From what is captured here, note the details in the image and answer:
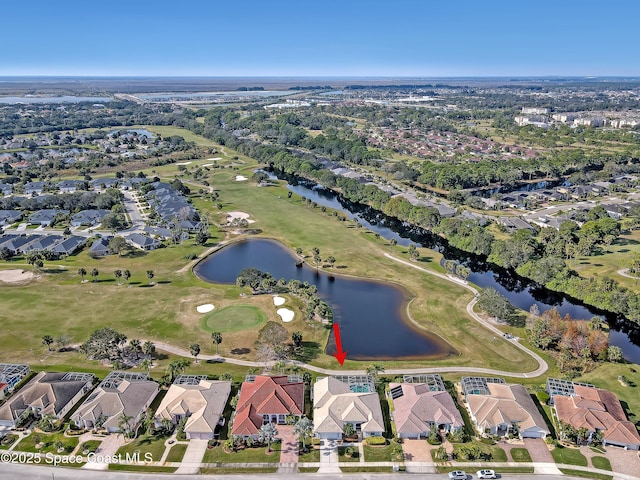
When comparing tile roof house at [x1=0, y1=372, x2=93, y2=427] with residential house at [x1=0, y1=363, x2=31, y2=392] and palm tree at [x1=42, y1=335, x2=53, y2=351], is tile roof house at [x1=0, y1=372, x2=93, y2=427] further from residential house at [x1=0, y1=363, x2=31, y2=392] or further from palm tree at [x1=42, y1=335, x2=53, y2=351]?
palm tree at [x1=42, y1=335, x2=53, y2=351]

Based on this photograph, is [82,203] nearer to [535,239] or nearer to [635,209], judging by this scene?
[535,239]

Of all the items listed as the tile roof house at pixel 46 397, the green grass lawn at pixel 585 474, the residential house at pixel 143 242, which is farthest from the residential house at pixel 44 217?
the green grass lawn at pixel 585 474

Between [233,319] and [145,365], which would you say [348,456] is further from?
[233,319]

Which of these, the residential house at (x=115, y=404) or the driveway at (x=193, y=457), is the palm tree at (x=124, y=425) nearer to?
the residential house at (x=115, y=404)

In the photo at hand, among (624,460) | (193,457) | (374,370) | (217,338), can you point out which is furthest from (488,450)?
(217,338)

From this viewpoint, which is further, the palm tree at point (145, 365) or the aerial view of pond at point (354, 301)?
the aerial view of pond at point (354, 301)
